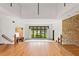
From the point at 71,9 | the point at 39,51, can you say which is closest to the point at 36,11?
the point at 71,9

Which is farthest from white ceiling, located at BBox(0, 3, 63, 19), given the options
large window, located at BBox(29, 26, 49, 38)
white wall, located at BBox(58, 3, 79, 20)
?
large window, located at BBox(29, 26, 49, 38)

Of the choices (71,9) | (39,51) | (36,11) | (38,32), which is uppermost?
(36,11)

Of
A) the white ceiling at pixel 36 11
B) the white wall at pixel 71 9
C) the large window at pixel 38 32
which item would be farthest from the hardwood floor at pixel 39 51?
the large window at pixel 38 32

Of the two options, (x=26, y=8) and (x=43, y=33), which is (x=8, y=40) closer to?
(x=26, y=8)

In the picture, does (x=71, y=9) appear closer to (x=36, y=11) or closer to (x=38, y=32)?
(x=36, y=11)

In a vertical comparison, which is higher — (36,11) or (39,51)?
(36,11)

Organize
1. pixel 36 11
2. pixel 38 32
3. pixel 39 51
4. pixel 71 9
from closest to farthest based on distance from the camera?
pixel 39 51 < pixel 71 9 < pixel 36 11 < pixel 38 32

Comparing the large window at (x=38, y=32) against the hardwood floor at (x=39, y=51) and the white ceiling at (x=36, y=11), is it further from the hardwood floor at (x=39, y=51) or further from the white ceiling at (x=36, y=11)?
the hardwood floor at (x=39, y=51)

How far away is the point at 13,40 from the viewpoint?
37.2 feet

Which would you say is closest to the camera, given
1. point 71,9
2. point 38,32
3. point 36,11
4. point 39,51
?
point 39,51

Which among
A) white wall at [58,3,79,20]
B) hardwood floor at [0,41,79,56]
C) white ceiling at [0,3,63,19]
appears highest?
white ceiling at [0,3,63,19]

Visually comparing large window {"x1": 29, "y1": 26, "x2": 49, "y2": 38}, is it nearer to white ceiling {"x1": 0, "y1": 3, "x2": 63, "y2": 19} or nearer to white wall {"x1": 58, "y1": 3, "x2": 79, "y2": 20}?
white ceiling {"x1": 0, "y1": 3, "x2": 63, "y2": 19}

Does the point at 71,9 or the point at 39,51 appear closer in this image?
the point at 39,51

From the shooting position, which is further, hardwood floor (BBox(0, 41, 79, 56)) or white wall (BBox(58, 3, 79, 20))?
white wall (BBox(58, 3, 79, 20))
